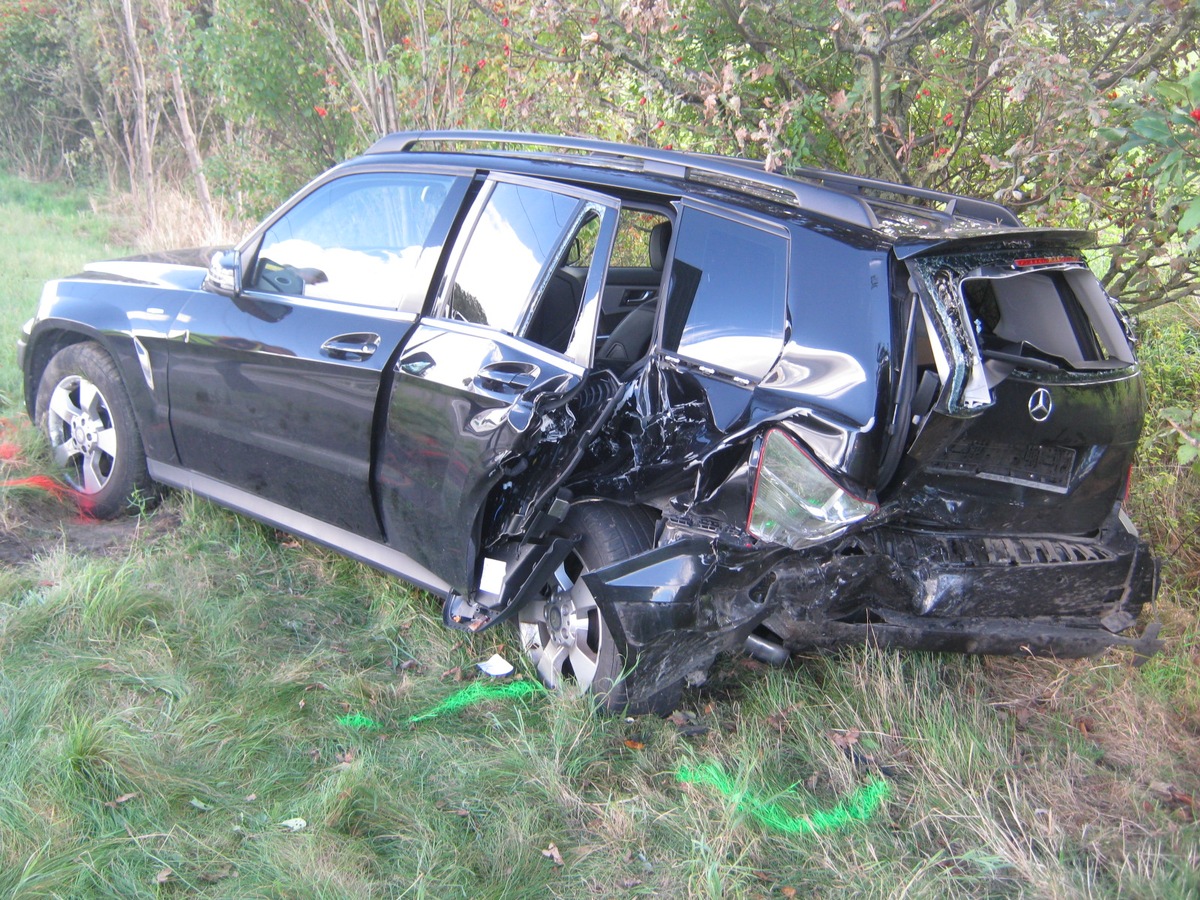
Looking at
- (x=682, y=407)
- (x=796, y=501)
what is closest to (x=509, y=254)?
(x=682, y=407)

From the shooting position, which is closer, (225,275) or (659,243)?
(659,243)

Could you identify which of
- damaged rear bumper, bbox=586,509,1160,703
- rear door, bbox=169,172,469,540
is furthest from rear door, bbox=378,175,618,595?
damaged rear bumper, bbox=586,509,1160,703

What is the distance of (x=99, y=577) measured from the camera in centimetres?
379

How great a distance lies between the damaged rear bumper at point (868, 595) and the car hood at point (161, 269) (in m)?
2.74

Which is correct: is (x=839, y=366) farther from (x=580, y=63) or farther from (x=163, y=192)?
(x=163, y=192)

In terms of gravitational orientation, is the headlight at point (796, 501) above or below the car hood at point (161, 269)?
below

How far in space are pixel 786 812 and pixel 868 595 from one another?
70 centimetres

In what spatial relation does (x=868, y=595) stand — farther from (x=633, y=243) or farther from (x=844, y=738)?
(x=633, y=243)

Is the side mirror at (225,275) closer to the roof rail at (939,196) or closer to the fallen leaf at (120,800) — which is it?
the fallen leaf at (120,800)

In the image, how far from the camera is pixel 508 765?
3.02 metres

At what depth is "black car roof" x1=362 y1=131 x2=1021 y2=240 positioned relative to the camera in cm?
302

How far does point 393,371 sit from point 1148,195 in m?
3.72

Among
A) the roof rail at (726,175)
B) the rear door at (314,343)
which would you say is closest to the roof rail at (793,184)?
the roof rail at (726,175)

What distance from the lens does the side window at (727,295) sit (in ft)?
9.82
